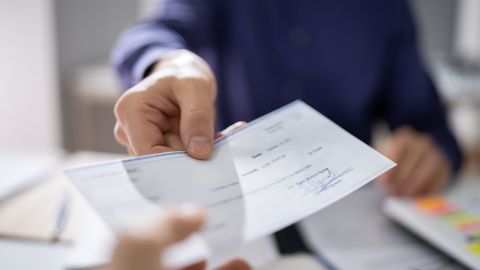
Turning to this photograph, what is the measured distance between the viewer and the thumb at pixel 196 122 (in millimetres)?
358

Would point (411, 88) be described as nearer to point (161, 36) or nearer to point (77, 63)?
point (161, 36)

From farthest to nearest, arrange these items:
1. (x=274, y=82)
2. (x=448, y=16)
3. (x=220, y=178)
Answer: (x=448, y=16) < (x=274, y=82) < (x=220, y=178)

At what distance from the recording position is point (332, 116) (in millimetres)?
944

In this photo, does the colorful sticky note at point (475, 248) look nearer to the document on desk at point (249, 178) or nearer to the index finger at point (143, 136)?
the document on desk at point (249, 178)

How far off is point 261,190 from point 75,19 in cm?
152

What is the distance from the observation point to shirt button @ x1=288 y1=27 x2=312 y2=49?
0.92 metres

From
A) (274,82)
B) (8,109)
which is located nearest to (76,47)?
(8,109)

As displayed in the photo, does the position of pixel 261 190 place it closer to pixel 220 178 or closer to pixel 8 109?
pixel 220 178

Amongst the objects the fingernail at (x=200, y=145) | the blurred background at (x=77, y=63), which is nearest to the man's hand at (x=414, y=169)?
the fingernail at (x=200, y=145)

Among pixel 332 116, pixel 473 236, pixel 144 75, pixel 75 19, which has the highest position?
pixel 144 75

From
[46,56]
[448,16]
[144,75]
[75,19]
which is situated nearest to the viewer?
[144,75]

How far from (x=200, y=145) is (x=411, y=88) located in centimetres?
69

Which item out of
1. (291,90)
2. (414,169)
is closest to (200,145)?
(414,169)

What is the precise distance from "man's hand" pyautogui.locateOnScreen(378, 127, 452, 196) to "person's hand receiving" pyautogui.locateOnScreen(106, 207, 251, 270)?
478 millimetres
